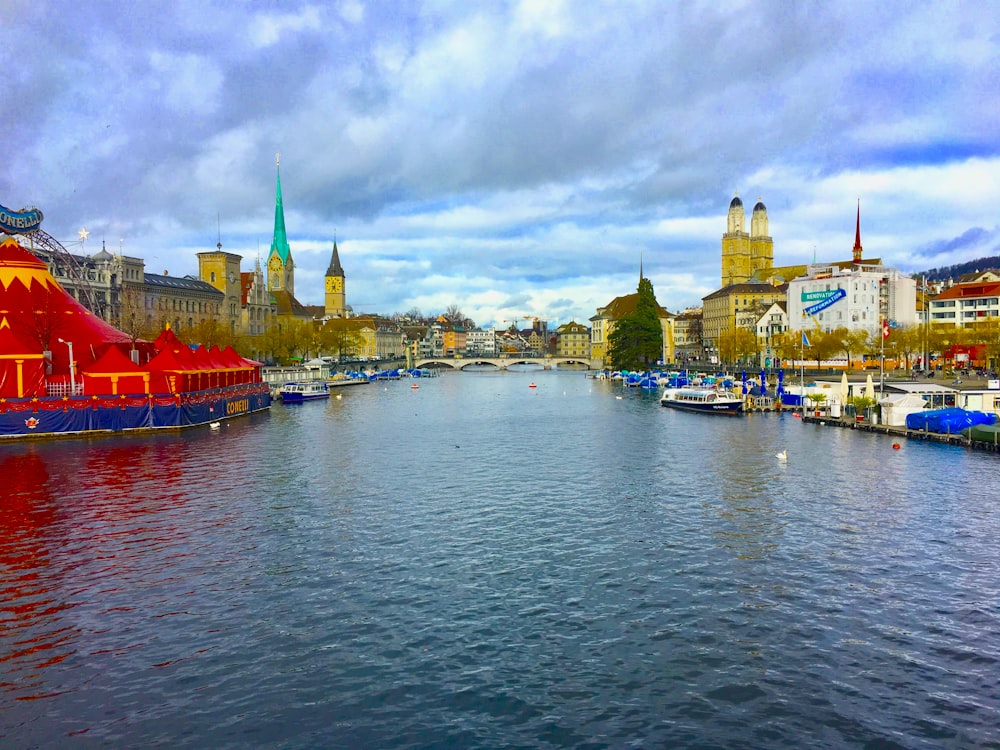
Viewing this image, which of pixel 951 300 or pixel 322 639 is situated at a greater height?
pixel 951 300

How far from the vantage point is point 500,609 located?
19.3 m

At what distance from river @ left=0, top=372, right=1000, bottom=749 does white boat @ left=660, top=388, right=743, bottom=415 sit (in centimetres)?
3627

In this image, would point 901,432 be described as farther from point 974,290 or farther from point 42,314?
point 974,290

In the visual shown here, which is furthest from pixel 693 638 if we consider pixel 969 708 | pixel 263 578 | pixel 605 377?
pixel 605 377

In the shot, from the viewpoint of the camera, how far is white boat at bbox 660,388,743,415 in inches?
3000

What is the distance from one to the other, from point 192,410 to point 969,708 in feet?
192

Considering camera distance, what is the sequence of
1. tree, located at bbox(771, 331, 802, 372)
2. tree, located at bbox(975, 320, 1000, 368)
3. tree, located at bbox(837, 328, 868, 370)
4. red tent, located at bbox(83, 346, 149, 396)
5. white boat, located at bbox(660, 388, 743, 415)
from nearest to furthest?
red tent, located at bbox(83, 346, 149, 396)
white boat, located at bbox(660, 388, 743, 415)
tree, located at bbox(975, 320, 1000, 368)
tree, located at bbox(837, 328, 868, 370)
tree, located at bbox(771, 331, 802, 372)

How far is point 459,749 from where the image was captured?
42.8 feet

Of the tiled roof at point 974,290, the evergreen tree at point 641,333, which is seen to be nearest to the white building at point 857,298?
the tiled roof at point 974,290

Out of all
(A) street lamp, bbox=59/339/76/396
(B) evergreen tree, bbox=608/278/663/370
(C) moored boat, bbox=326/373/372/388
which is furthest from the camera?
(B) evergreen tree, bbox=608/278/663/370

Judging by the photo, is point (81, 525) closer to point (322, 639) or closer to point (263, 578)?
point (263, 578)

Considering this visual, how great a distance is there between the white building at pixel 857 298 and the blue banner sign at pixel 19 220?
425 ft

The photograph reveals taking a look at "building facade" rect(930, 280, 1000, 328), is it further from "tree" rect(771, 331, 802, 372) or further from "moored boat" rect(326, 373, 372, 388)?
"moored boat" rect(326, 373, 372, 388)

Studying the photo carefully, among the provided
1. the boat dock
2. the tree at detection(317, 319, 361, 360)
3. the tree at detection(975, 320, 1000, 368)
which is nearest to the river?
the boat dock
